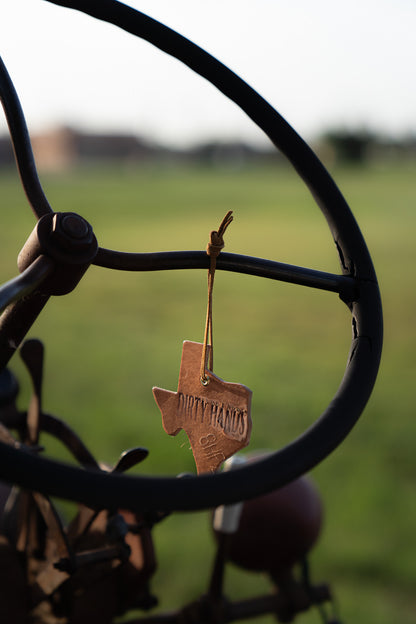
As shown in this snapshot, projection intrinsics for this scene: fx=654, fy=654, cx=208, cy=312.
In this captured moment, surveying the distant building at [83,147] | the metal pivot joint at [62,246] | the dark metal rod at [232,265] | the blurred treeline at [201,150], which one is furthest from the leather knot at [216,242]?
the distant building at [83,147]

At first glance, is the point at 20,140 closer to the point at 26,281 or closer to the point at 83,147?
the point at 26,281

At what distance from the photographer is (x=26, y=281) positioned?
491mm

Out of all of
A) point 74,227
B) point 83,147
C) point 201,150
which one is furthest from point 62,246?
point 201,150

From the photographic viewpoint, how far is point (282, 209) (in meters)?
16.5

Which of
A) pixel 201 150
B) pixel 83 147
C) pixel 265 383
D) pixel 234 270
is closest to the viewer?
pixel 234 270

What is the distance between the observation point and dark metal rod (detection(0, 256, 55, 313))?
0.46 m

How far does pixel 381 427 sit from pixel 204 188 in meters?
21.8

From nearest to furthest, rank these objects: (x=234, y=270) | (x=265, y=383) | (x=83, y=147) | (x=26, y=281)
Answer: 1. (x=26, y=281)
2. (x=234, y=270)
3. (x=265, y=383)
4. (x=83, y=147)

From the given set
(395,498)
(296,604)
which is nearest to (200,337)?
(395,498)

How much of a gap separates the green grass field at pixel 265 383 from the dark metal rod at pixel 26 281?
0.22 metres

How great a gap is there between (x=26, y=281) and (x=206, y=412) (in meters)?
0.21

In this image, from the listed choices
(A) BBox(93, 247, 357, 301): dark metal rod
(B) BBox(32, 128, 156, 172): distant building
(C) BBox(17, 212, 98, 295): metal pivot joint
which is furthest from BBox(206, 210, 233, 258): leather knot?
(B) BBox(32, 128, 156, 172): distant building

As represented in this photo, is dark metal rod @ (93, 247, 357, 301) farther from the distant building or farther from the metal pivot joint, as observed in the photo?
the distant building

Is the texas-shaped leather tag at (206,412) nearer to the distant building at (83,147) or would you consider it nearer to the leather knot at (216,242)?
the leather knot at (216,242)
